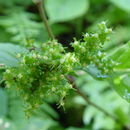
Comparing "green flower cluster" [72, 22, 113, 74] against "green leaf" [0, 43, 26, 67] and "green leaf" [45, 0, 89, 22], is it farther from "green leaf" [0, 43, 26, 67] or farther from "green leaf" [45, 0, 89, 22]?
"green leaf" [45, 0, 89, 22]

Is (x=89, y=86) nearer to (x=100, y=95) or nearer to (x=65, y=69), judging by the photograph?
(x=100, y=95)

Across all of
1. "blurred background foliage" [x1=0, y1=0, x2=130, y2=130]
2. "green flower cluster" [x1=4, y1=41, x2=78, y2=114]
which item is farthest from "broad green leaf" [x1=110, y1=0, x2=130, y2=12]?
"green flower cluster" [x1=4, y1=41, x2=78, y2=114]

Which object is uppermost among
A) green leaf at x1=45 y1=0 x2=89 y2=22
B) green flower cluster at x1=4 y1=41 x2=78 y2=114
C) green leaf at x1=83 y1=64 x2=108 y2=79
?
green leaf at x1=45 y1=0 x2=89 y2=22

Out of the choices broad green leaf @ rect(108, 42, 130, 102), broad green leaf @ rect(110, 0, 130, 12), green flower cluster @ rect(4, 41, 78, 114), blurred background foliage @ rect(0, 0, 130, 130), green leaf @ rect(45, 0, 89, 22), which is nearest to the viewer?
green flower cluster @ rect(4, 41, 78, 114)

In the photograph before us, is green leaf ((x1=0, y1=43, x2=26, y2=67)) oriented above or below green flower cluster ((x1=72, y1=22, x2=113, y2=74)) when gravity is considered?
above

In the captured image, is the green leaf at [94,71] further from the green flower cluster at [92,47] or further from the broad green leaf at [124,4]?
the broad green leaf at [124,4]

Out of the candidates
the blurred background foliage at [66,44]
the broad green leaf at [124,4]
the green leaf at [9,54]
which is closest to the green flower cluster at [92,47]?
the green leaf at [9,54]
